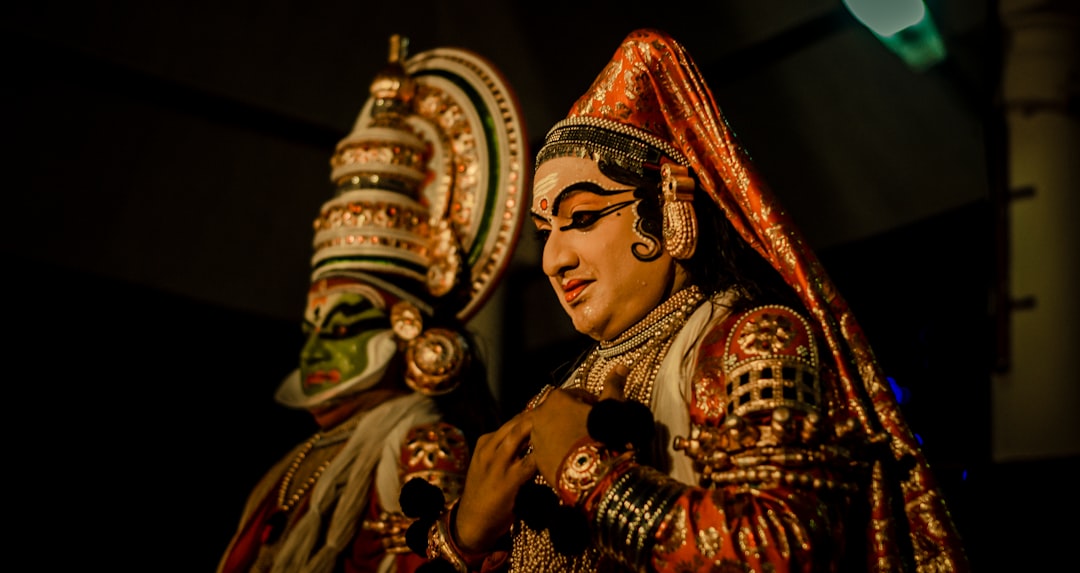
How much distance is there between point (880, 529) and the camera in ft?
4.82

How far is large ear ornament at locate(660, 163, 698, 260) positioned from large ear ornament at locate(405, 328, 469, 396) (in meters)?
0.92

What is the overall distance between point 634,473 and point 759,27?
7.94ft

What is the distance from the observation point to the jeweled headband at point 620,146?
1.75 metres

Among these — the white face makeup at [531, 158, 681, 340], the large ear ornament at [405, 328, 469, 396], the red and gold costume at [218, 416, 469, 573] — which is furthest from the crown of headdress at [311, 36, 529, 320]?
the white face makeup at [531, 158, 681, 340]

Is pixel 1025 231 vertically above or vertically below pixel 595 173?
above

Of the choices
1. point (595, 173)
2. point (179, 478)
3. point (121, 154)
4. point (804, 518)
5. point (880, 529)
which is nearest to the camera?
point (804, 518)

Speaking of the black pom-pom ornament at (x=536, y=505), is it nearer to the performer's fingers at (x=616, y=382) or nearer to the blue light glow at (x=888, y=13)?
the performer's fingers at (x=616, y=382)

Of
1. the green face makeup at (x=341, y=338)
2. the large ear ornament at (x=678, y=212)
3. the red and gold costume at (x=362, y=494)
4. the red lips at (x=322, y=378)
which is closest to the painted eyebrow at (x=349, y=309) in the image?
the green face makeup at (x=341, y=338)

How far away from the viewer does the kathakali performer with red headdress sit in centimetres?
138

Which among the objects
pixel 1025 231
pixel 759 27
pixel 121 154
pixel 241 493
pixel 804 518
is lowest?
pixel 804 518

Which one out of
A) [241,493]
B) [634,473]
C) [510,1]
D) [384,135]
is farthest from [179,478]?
[634,473]

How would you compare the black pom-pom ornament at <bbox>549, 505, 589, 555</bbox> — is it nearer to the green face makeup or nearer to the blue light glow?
the green face makeup

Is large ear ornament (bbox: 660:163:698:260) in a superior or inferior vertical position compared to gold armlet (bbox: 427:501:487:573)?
superior

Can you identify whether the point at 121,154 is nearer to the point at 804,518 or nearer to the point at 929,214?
the point at 929,214
